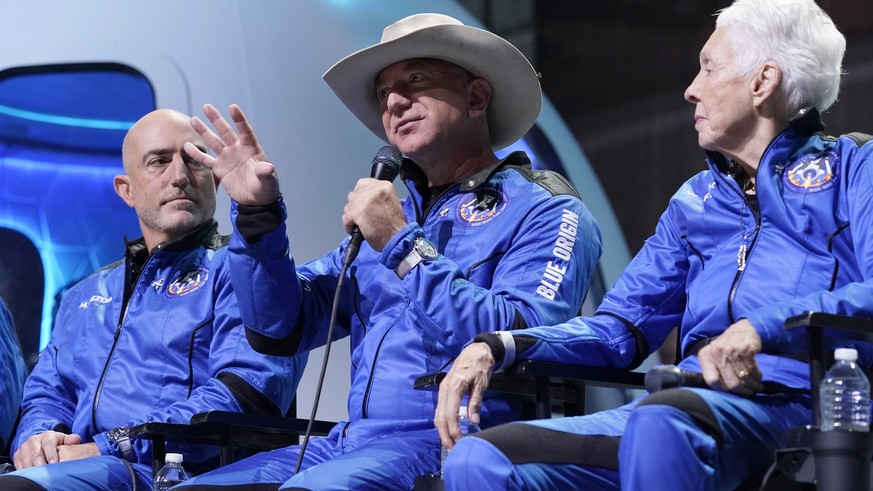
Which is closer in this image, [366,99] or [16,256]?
[366,99]

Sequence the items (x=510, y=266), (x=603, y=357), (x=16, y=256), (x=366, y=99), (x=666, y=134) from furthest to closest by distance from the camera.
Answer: (x=16, y=256) → (x=666, y=134) → (x=366, y=99) → (x=510, y=266) → (x=603, y=357)

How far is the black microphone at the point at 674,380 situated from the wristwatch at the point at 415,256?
614 millimetres

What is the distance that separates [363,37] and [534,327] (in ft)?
7.78

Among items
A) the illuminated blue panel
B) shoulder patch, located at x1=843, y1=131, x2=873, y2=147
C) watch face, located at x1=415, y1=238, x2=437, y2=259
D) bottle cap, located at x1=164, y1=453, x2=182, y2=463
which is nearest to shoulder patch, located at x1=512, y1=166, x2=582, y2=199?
watch face, located at x1=415, y1=238, x2=437, y2=259

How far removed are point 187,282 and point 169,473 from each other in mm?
674

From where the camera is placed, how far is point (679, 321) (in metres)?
2.65

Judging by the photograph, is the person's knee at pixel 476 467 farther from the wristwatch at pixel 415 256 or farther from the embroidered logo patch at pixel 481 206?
the embroidered logo patch at pixel 481 206

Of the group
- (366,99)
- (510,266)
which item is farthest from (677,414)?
(366,99)

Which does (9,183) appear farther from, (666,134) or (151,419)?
(666,134)

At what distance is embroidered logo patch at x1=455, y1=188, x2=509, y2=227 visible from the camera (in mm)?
2803

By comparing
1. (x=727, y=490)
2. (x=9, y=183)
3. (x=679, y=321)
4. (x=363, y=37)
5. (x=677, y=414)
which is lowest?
(x=727, y=490)

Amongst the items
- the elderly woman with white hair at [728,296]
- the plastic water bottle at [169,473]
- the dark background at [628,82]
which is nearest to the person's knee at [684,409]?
the elderly woman with white hair at [728,296]

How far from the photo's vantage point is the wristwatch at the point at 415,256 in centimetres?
251

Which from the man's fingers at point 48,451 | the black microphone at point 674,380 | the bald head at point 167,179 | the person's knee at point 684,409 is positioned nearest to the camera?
the person's knee at point 684,409
